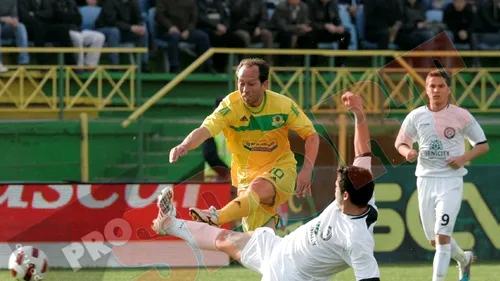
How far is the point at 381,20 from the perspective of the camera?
1925cm

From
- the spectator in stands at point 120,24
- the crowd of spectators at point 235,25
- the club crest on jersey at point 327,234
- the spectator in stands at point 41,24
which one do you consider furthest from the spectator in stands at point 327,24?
the club crest on jersey at point 327,234

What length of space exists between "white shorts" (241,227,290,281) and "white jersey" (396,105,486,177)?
9.67ft

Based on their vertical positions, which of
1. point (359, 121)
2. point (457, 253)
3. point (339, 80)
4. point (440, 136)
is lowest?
point (457, 253)

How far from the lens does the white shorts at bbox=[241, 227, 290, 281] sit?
7.90 metres

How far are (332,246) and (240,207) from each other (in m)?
1.90

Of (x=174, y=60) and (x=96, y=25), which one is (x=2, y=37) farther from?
(x=174, y=60)

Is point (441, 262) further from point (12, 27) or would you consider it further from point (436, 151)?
point (12, 27)

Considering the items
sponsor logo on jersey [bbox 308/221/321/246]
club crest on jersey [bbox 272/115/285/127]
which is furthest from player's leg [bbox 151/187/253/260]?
club crest on jersey [bbox 272/115/285/127]

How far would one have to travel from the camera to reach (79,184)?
42.5ft

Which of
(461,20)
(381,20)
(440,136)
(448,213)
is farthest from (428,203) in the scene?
(461,20)

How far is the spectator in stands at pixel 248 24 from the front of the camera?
60.8 feet

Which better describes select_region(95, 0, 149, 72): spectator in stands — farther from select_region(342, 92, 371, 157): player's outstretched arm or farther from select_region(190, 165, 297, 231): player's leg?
select_region(342, 92, 371, 157): player's outstretched arm

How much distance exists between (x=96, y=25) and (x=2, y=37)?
1463 millimetres

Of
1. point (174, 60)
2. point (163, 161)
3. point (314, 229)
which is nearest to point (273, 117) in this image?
point (314, 229)
